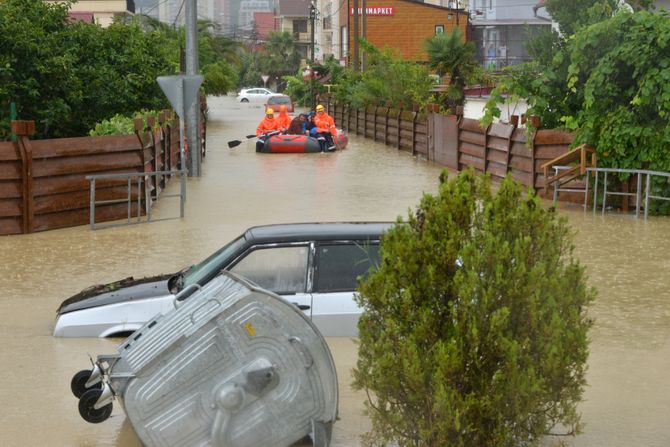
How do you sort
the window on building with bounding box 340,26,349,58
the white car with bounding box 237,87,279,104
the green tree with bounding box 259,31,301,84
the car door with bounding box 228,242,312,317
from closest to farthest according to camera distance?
1. the car door with bounding box 228,242,312,317
2. the window on building with bounding box 340,26,349,58
3. the white car with bounding box 237,87,279,104
4. the green tree with bounding box 259,31,301,84

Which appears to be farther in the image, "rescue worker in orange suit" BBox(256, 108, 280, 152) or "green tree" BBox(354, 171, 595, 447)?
"rescue worker in orange suit" BBox(256, 108, 280, 152)

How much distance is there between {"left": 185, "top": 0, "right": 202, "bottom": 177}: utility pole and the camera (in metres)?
27.8

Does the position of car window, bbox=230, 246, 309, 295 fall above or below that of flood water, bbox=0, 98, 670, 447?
above

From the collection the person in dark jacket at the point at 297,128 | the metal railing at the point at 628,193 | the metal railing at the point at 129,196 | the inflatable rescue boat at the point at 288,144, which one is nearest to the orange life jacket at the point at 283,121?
the person in dark jacket at the point at 297,128

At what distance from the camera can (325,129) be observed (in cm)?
3919

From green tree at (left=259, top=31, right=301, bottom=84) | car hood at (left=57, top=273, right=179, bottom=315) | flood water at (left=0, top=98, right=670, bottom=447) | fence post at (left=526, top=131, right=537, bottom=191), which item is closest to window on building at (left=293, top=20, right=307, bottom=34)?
green tree at (left=259, top=31, right=301, bottom=84)

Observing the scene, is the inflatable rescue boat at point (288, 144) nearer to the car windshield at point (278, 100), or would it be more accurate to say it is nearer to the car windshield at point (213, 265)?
the car windshield at point (213, 265)

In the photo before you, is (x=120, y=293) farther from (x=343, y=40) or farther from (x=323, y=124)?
(x=343, y=40)

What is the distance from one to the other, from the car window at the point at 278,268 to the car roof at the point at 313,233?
84 millimetres

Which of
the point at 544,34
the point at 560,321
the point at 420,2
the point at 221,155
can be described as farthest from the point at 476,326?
the point at 420,2

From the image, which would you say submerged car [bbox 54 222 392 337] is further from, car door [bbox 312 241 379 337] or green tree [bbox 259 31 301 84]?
green tree [bbox 259 31 301 84]

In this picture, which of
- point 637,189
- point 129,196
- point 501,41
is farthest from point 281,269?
point 501,41

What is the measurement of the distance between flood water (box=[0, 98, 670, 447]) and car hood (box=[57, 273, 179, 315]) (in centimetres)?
33

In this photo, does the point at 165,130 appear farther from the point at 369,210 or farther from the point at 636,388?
the point at 636,388
